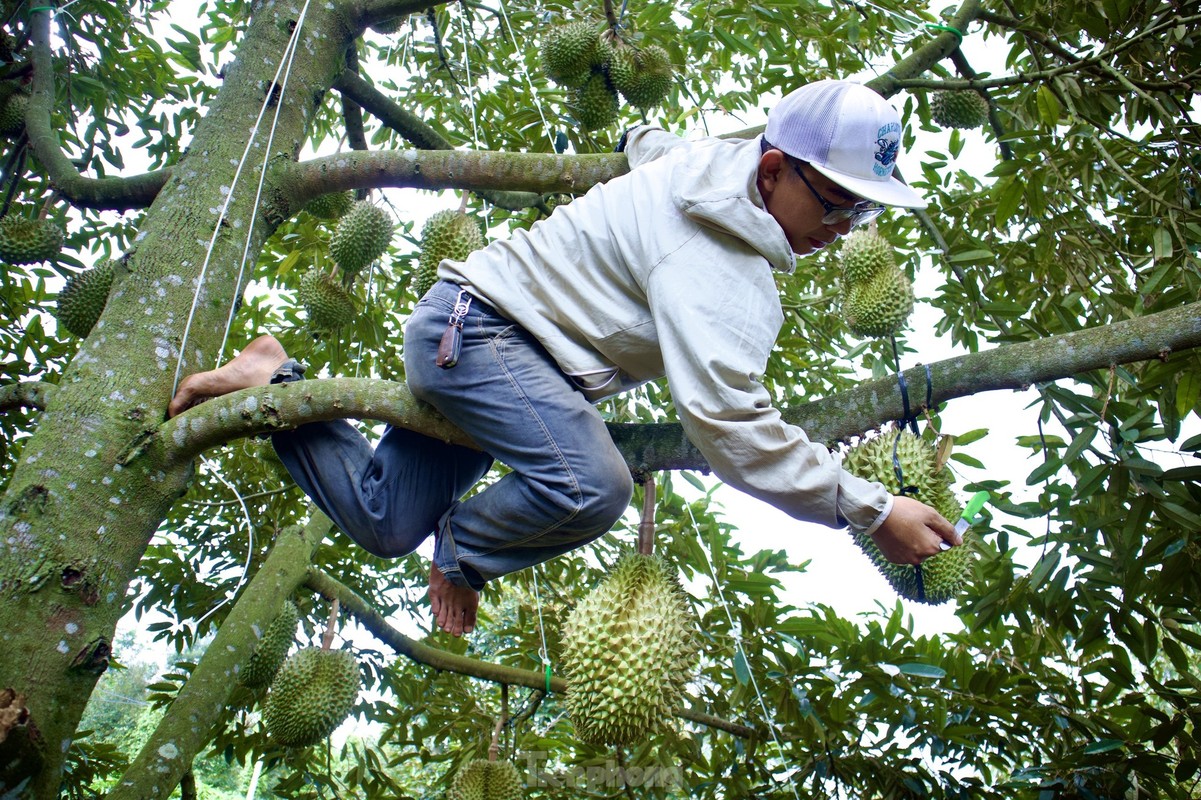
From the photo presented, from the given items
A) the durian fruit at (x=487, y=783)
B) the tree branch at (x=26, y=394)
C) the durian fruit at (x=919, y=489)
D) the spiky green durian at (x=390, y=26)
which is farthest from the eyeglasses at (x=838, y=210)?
the spiky green durian at (x=390, y=26)

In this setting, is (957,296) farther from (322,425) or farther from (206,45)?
(206,45)

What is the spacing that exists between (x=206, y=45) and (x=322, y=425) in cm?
328

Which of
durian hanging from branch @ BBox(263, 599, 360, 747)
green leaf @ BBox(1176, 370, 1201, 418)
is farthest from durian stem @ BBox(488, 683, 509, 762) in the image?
green leaf @ BBox(1176, 370, 1201, 418)

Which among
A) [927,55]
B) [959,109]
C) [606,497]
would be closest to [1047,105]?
[927,55]

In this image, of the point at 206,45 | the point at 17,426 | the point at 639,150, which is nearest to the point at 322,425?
the point at 639,150

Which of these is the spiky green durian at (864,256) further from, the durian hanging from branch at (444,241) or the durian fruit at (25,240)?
the durian fruit at (25,240)

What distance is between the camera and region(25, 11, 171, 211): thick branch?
8.62 ft

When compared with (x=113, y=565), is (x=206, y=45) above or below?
above

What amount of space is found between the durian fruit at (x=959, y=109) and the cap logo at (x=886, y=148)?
1669mm

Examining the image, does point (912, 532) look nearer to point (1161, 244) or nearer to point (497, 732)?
point (1161, 244)

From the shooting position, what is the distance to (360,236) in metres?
3.06

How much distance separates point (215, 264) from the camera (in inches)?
90.4

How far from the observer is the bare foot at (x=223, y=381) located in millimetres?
2033

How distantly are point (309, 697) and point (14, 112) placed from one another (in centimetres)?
252
